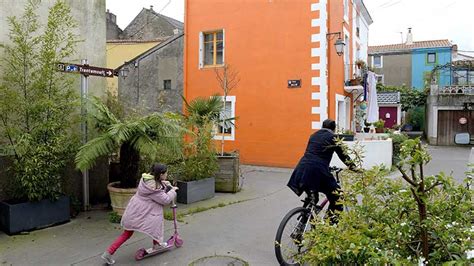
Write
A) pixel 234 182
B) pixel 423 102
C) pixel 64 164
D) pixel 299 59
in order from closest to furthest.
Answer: pixel 64 164 → pixel 234 182 → pixel 299 59 → pixel 423 102

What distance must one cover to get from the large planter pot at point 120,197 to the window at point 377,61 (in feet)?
111

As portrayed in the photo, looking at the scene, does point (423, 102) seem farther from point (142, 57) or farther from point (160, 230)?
point (160, 230)

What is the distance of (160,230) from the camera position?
4309 mm

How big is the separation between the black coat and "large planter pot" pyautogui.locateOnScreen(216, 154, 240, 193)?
391 centimetres

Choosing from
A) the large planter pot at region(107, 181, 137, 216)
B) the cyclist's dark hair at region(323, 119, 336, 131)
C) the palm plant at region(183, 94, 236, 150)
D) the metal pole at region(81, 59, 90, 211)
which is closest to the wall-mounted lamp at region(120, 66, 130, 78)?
the palm plant at region(183, 94, 236, 150)

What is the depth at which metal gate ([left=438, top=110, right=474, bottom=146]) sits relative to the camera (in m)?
23.0

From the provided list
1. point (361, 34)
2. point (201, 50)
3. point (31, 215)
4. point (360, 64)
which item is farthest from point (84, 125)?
point (361, 34)

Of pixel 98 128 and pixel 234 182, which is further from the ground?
pixel 98 128

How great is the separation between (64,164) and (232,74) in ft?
26.8

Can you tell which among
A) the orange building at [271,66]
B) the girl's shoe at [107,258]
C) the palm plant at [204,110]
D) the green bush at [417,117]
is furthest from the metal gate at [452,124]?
the girl's shoe at [107,258]

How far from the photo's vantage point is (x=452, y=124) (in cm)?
2327

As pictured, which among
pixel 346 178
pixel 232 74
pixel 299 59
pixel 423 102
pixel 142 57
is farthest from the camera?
pixel 423 102

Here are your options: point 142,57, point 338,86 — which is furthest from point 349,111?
point 142,57

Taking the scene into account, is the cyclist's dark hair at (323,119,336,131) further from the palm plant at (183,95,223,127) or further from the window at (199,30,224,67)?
the window at (199,30,224,67)
